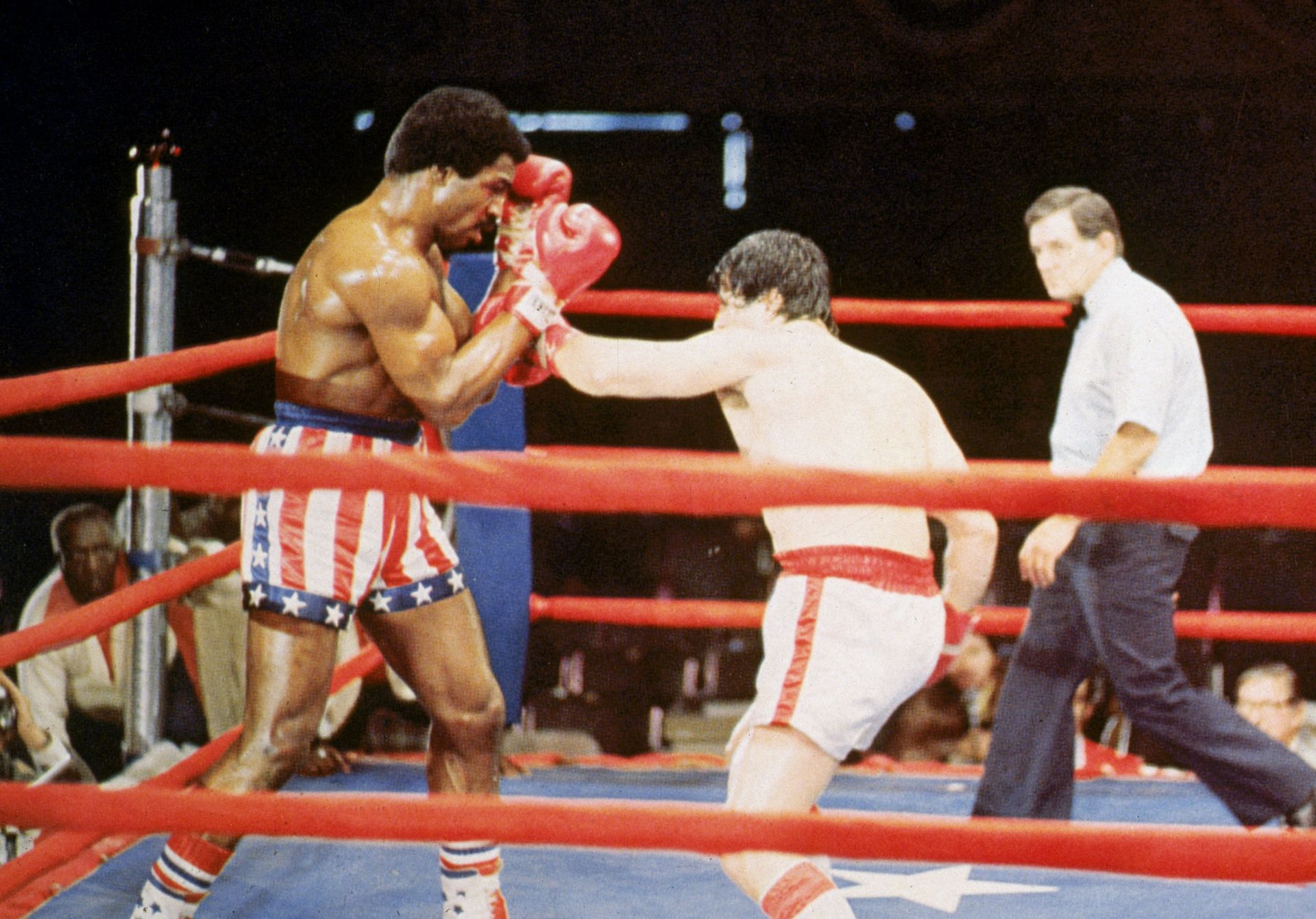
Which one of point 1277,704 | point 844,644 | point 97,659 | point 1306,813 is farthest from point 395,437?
point 1277,704

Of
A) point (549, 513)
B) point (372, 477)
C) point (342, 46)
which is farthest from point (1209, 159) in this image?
point (372, 477)

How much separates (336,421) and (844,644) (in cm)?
74

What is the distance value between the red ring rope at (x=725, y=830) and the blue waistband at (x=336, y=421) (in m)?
0.72

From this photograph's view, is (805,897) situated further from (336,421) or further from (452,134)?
(452,134)

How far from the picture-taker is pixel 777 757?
161 centimetres

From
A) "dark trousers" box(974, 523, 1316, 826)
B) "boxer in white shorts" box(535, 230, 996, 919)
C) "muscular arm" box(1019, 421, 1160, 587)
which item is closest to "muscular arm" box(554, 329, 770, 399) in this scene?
"boxer in white shorts" box(535, 230, 996, 919)

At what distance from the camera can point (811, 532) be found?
171 centimetres

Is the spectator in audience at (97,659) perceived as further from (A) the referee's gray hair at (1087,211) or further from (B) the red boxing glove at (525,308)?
(A) the referee's gray hair at (1087,211)

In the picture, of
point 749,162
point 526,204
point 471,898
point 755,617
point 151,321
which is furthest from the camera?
point 749,162

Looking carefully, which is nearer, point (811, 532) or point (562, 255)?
point (811, 532)

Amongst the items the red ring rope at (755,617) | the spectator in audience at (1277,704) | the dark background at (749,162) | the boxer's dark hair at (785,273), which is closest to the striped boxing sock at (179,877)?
the boxer's dark hair at (785,273)

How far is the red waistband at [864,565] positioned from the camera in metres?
1.69

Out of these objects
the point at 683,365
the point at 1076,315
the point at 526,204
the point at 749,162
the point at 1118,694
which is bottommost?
the point at 1118,694

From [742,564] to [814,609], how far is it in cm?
332
